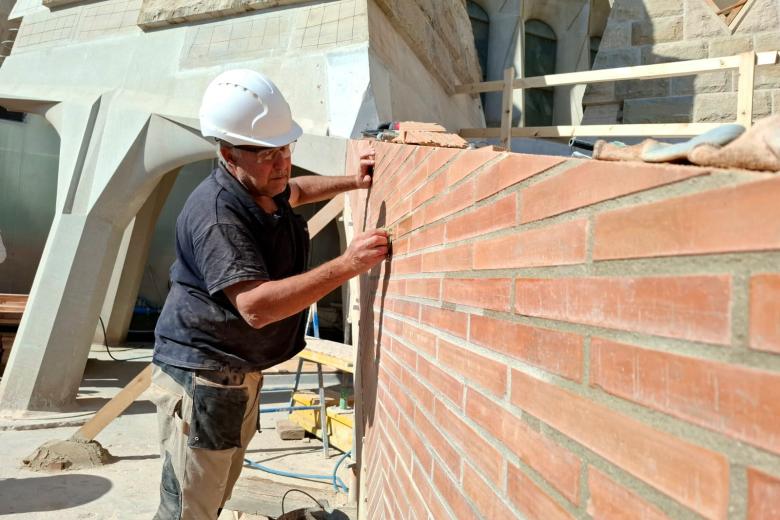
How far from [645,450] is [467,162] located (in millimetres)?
909

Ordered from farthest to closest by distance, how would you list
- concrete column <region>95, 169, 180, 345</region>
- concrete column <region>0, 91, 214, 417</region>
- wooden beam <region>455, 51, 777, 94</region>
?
1. concrete column <region>95, 169, 180, 345</region>
2. concrete column <region>0, 91, 214, 417</region>
3. wooden beam <region>455, 51, 777, 94</region>

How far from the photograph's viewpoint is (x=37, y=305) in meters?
6.59

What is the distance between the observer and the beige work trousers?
9.09 ft

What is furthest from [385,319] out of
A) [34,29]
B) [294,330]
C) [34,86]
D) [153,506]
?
[34,29]

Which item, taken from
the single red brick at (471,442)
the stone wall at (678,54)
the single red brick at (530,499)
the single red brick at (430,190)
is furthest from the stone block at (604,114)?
the single red brick at (530,499)

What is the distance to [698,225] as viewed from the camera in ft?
2.29

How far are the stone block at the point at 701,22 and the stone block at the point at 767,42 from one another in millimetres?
378

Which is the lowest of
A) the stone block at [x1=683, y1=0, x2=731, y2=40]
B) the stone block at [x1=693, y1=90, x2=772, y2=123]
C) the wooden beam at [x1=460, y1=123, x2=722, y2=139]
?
the wooden beam at [x1=460, y1=123, x2=722, y2=139]

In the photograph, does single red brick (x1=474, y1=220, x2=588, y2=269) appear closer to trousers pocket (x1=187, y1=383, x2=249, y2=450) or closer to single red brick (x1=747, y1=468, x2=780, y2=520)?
single red brick (x1=747, y1=468, x2=780, y2=520)

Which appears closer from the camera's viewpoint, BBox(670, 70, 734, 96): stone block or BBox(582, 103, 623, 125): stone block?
BBox(670, 70, 734, 96): stone block

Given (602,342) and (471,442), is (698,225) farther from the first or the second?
(471,442)

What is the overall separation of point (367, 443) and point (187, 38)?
210 inches

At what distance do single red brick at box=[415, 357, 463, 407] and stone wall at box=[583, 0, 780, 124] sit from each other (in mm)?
7072

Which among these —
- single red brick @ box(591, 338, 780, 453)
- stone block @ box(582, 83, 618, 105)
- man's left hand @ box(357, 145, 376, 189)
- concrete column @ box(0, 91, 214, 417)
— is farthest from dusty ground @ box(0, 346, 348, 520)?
stone block @ box(582, 83, 618, 105)
